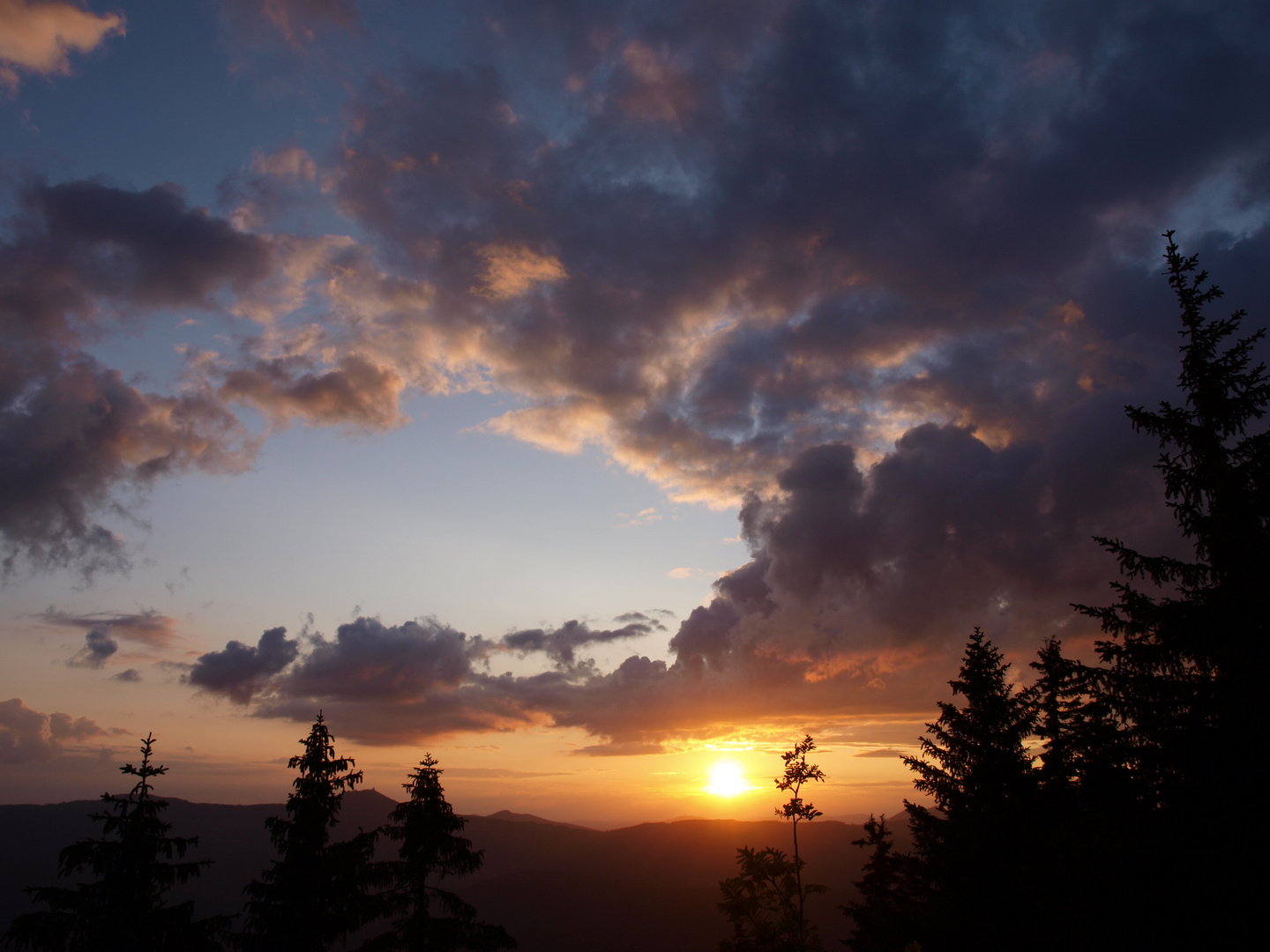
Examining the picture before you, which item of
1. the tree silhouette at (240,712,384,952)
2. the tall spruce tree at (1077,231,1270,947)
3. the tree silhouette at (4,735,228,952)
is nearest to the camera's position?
the tall spruce tree at (1077,231,1270,947)

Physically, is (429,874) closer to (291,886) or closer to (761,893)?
(291,886)

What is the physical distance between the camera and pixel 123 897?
57.9ft

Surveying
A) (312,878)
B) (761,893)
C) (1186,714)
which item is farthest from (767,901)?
(312,878)

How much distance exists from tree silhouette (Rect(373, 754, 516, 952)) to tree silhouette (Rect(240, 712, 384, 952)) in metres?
1.23

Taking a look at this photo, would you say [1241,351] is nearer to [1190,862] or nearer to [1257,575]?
[1257,575]

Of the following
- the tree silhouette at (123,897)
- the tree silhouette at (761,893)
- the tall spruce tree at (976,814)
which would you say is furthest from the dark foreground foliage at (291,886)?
the tall spruce tree at (976,814)

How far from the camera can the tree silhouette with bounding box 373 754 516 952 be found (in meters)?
22.7

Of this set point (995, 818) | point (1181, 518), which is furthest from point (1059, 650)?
point (1181, 518)

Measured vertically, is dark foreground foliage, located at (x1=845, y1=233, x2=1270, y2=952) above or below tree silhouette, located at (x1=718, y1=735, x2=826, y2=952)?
above

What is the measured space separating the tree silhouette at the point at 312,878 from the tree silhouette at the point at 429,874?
1.23m

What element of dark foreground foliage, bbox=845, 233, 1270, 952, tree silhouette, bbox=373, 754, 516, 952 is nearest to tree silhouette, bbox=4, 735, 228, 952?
tree silhouette, bbox=373, 754, 516, 952

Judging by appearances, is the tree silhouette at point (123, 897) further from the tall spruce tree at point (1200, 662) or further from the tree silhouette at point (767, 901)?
the tall spruce tree at point (1200, 662)

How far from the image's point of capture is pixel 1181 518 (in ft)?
43.9

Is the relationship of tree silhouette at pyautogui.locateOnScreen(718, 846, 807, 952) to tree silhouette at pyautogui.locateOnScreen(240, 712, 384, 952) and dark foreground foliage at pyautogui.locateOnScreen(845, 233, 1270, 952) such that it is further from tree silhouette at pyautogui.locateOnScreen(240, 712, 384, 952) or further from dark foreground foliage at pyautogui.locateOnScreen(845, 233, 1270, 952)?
tree silhouette at pyautogui.locateOnScreen(240, 712, 384, 952)
